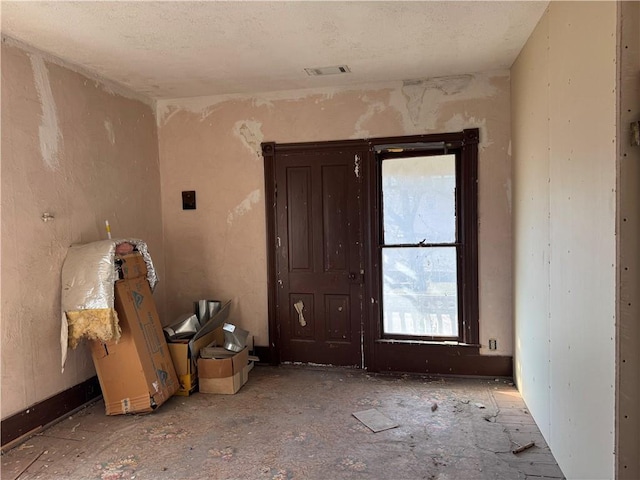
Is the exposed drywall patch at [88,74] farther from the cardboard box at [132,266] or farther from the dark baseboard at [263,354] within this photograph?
the dark baseboard at [263,354]

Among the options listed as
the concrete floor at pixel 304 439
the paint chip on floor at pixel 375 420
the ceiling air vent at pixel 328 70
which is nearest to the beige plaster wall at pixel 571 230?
the concrete floor at pixel 304 439

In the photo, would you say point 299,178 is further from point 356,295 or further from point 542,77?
point 542,77

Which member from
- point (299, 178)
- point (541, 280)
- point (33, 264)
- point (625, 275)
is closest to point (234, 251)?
point (299, 178)

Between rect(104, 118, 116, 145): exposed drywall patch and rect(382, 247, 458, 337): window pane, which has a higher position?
rect(104, 118, 116, 145): exposed drywall patch

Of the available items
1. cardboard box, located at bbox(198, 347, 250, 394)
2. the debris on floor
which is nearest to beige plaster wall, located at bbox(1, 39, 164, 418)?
cardboard box, located at bbox(198, 347, 250, 394)

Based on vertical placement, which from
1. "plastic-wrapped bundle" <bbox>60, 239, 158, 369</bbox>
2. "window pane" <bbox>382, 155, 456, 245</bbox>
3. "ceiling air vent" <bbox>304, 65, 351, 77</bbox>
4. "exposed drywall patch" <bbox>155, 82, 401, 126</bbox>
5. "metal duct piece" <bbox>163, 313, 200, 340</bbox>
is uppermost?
"ceiling air vent" <bbox>304, 65, 351, 77</bbox>

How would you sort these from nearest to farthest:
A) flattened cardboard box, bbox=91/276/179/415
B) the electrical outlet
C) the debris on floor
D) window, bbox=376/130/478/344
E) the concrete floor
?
the concrete floor < the debris on floor < flattened cardboard box, bbox=91/276/179/415 < window, bbox=376/130/478/344 < the electrical outlet

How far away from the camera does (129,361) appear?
3168mm

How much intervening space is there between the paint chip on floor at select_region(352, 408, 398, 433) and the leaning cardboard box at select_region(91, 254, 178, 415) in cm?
154

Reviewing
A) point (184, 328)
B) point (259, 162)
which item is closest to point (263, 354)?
point (184, 328)

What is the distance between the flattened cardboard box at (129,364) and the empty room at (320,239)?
0.02 meters

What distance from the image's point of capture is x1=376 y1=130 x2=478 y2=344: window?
3807 mm

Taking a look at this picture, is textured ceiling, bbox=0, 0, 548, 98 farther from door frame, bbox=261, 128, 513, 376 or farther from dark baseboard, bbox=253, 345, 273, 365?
dark baseboard, bbox=253, 345, 273, 365

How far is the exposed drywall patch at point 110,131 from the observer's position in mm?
3693
